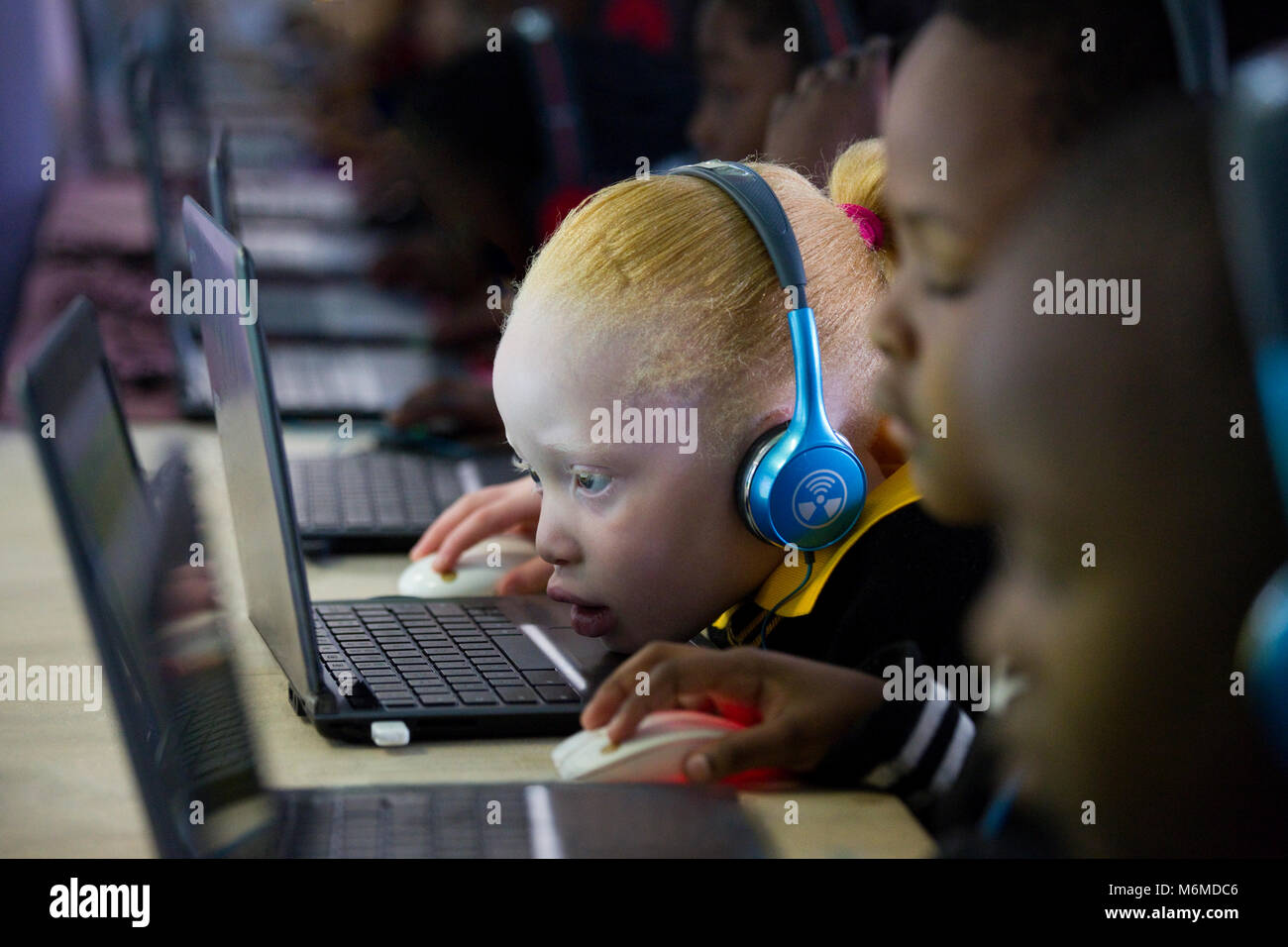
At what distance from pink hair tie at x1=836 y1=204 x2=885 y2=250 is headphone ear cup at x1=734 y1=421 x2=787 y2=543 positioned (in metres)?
0.14

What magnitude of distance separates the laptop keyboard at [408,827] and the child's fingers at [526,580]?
1.03 ft

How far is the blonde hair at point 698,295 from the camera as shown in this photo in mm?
774

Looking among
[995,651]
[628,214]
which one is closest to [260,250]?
[628,214]

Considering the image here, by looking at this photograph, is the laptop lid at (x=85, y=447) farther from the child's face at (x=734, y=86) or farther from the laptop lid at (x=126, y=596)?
the child's face at (x=734, y=86)

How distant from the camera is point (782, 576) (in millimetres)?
815

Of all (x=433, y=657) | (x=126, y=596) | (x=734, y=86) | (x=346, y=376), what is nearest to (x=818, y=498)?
(x=433, y=657)

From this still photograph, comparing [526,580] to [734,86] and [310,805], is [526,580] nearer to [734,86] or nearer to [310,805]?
[310,805]

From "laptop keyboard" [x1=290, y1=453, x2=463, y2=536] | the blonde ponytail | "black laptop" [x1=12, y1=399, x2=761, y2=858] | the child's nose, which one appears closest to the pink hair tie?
the blonde ponytail

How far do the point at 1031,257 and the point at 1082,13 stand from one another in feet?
0.33

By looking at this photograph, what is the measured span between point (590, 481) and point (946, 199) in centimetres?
29

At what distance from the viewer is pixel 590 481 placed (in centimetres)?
79

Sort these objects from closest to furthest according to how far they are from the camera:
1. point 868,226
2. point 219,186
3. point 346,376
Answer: point 868,226
point 219,186
point 346,376

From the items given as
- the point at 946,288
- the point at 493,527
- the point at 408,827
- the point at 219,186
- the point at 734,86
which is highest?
the point at 734,86

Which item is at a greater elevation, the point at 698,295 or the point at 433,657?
the point at 698,295
